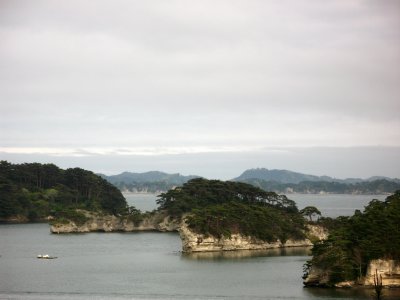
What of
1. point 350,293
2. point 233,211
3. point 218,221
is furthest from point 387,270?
point 233,211

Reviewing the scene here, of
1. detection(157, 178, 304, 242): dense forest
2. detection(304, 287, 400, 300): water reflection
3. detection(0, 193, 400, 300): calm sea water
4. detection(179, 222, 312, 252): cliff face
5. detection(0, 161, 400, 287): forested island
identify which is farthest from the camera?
detection(157, 178, 304, 242): dense forest

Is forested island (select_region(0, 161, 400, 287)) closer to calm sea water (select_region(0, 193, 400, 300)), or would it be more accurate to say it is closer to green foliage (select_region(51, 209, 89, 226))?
green foliage (select_region(51, 209, 89, 226))

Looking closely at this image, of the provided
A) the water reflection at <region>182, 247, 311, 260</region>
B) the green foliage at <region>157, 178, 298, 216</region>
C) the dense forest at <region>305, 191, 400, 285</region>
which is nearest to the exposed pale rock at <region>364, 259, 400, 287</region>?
the dense forest at <region>305, 191, 400, 285</region>

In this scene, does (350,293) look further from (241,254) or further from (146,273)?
(241,254)

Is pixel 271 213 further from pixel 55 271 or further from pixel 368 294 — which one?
pixel 368 294

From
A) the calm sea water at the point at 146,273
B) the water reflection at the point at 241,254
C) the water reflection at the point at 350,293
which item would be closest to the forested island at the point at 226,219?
the water reflection at the point at 350,293
